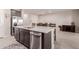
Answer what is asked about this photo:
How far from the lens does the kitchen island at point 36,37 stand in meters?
1.57

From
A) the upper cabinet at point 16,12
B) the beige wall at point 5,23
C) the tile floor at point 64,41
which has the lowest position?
the tile floor at point 64,41

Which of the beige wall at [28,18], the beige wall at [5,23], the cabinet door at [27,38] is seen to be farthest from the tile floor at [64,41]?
the beige wall at [28,18]

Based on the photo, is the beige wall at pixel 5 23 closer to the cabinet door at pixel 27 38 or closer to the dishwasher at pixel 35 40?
the cabinet door at pixel 27 38

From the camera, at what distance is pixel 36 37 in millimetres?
1597

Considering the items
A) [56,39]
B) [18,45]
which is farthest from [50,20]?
[18,45]

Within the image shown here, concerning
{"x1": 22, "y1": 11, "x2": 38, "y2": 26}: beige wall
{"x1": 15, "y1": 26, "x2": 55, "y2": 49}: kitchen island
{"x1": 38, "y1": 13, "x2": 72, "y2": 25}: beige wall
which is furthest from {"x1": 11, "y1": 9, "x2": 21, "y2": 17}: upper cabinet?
{"x1": 38, "y1": 13, "x2": 72, "y2": 25}: beige wall

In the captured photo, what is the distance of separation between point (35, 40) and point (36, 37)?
0.18ft

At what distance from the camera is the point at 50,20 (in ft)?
5.15

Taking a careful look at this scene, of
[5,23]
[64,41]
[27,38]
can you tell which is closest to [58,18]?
[64,41]

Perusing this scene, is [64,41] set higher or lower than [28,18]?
lower

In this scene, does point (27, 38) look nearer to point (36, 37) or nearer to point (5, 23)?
point (36, 37)

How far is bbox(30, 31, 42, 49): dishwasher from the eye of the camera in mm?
1585

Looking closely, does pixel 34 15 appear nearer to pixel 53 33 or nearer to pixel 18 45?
pixel 53 33

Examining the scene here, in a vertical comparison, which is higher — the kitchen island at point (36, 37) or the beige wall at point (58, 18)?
A: the beige wall at point (58, 18)
